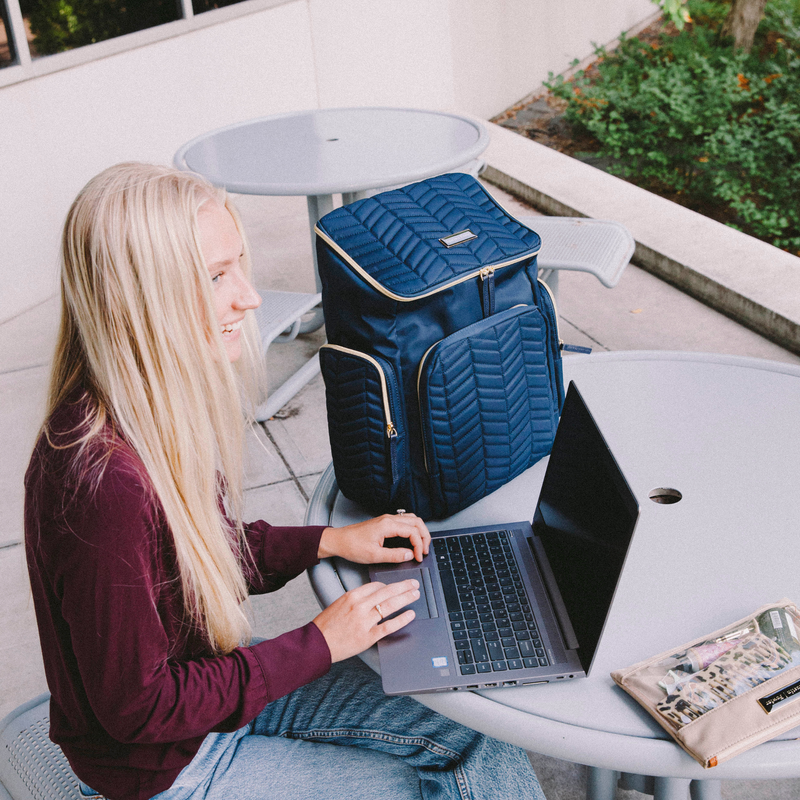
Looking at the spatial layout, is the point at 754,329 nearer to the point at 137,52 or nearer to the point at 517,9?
the point at 137,52

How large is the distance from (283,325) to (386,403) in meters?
1.65

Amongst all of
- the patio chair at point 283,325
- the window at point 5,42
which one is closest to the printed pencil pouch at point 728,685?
the patio chair at point 283,325

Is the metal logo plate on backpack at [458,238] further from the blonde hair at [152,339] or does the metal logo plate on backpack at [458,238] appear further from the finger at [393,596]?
the finger at [393,596]

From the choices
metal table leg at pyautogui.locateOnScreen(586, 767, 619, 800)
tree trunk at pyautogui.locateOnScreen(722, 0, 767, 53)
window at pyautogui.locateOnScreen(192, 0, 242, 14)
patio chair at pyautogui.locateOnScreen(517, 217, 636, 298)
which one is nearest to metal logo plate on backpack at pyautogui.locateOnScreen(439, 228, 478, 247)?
metal table leg at pyautogui.locateOnScreen(586, 767, 619, 800)

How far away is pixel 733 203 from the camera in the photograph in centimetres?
550

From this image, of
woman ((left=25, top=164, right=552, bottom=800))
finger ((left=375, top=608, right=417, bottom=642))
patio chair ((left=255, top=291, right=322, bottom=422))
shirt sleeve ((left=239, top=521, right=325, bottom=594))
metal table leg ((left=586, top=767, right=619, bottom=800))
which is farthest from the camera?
patio chair ((left=255, top=291, right=322, bottom=422))

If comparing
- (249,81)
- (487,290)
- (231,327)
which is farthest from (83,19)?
(487,290)

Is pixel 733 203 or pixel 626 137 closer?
pixel 733 203

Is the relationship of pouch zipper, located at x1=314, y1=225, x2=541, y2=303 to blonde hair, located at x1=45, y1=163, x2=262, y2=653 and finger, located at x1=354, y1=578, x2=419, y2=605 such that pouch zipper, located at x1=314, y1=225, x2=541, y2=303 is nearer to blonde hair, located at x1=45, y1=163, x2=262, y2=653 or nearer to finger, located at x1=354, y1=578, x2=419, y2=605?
blonde hair, located at x1=45, y1=163, x2=262, y2=653

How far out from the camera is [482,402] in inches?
54.6

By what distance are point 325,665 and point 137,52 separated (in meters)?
4.70

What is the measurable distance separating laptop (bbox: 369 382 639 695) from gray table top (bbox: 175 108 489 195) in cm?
196

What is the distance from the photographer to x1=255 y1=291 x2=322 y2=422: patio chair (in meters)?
2.91

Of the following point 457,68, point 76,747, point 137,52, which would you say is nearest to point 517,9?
point 457,68
